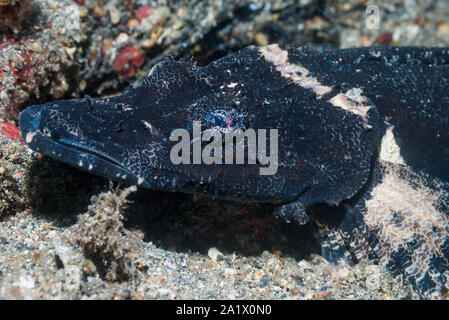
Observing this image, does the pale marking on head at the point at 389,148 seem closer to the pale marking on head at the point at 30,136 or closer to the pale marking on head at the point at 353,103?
the pale marking on head at the point at 353,103

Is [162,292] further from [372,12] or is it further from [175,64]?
[372,12]

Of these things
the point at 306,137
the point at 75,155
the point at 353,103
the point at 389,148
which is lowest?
the point at 389,148

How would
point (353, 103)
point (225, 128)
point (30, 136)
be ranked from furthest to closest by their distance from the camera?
point (353, 103) < point (225, 128) < point (30, 136)

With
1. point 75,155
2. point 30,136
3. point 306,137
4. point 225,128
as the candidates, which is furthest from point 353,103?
point 30,136

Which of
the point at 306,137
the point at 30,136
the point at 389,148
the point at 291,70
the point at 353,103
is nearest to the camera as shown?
the point at 30,136

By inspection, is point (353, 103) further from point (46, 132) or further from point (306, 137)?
point (46, 132)

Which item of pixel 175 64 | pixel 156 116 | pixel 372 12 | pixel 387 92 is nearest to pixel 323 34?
pixel 372 12

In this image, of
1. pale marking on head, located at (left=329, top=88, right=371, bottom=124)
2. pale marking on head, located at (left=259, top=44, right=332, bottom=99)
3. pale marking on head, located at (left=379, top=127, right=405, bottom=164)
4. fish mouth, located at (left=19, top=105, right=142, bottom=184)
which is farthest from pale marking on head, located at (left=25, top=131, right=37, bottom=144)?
pale marking on head, located at (left=379, top=127, right=405, bottom=164)
